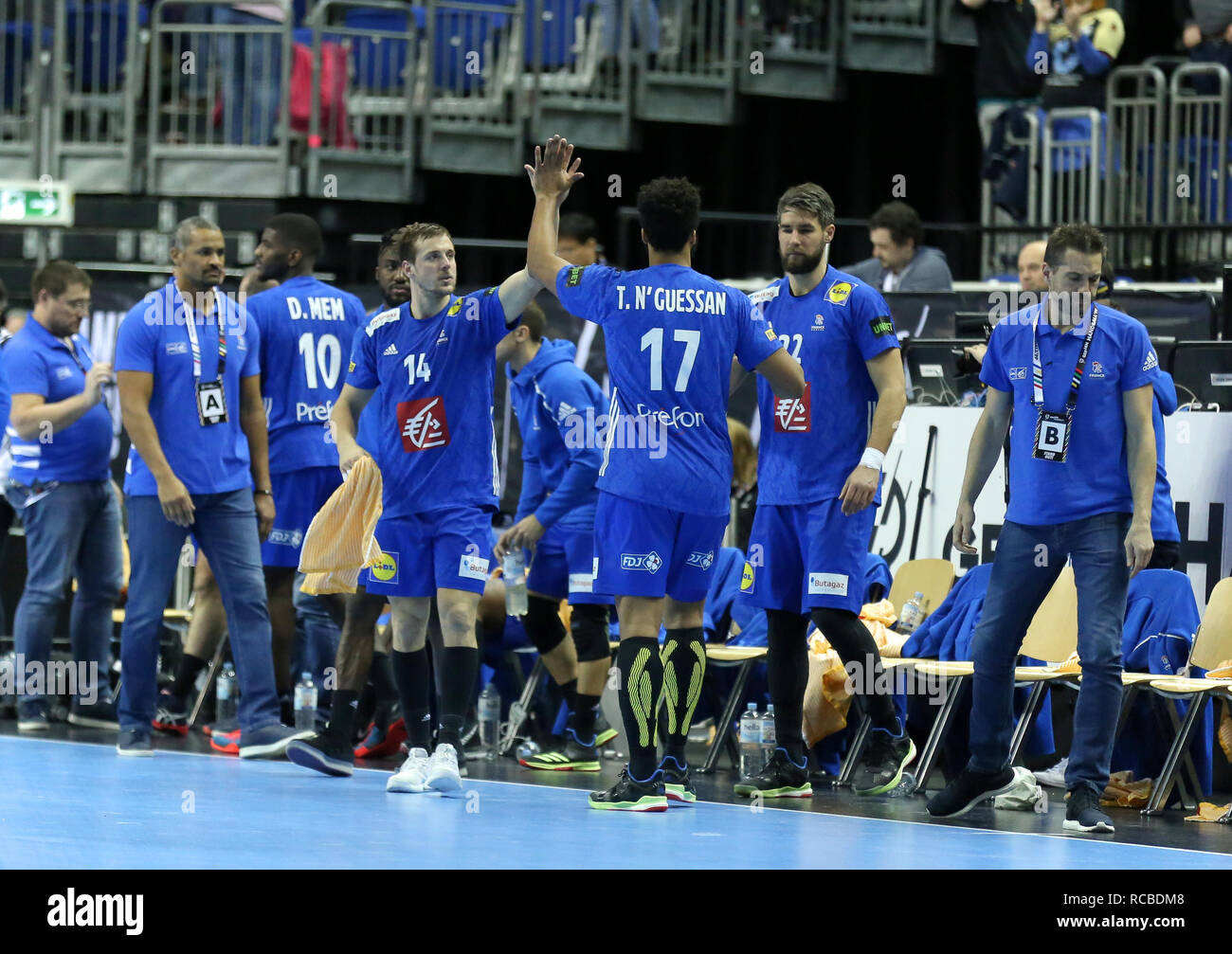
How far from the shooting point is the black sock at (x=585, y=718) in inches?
370

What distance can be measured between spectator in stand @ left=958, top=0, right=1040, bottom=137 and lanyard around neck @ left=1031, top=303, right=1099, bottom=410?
8471 mm

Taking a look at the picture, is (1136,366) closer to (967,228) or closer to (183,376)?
(183,376)

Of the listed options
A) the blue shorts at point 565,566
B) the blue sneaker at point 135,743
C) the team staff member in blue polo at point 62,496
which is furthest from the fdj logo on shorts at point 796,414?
the team staff member in blue polo at point 62,496

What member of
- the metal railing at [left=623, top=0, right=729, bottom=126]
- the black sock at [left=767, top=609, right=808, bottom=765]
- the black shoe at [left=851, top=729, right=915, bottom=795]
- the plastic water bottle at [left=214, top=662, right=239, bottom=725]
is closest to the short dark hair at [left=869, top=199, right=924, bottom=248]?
the black sock at [left=767, top=609, right=808, bottom=765]

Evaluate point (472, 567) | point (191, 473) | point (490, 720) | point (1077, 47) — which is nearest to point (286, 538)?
point (191, 473)

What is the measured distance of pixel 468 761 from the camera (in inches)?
376

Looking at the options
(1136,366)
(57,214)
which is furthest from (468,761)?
(57,214)

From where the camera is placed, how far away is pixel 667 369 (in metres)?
7.43

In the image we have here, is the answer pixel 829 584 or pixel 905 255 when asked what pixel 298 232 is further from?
pixel 905 255

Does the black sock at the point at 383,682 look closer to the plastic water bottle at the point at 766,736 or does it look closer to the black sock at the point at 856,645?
the plastic water bottle at the point at 766,736

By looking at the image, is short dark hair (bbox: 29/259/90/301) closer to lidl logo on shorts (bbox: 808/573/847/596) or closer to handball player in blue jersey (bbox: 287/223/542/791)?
handball player in blue jersey (bbox: 287/223/542/791)

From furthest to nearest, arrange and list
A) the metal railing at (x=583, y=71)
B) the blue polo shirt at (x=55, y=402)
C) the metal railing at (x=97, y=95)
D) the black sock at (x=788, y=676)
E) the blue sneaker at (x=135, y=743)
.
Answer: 1. the metal railing at (x=583, y=71)
2. the metal railing at (x=97, y=95)
3. the blue polo shirt at (x=55, y=402)
4. the blue sneaker at (x=135, y=743)
5. the black sock at (x=788, y=676)

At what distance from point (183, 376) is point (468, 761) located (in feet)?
7.36

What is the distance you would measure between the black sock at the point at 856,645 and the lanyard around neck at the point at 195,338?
3104 mm
